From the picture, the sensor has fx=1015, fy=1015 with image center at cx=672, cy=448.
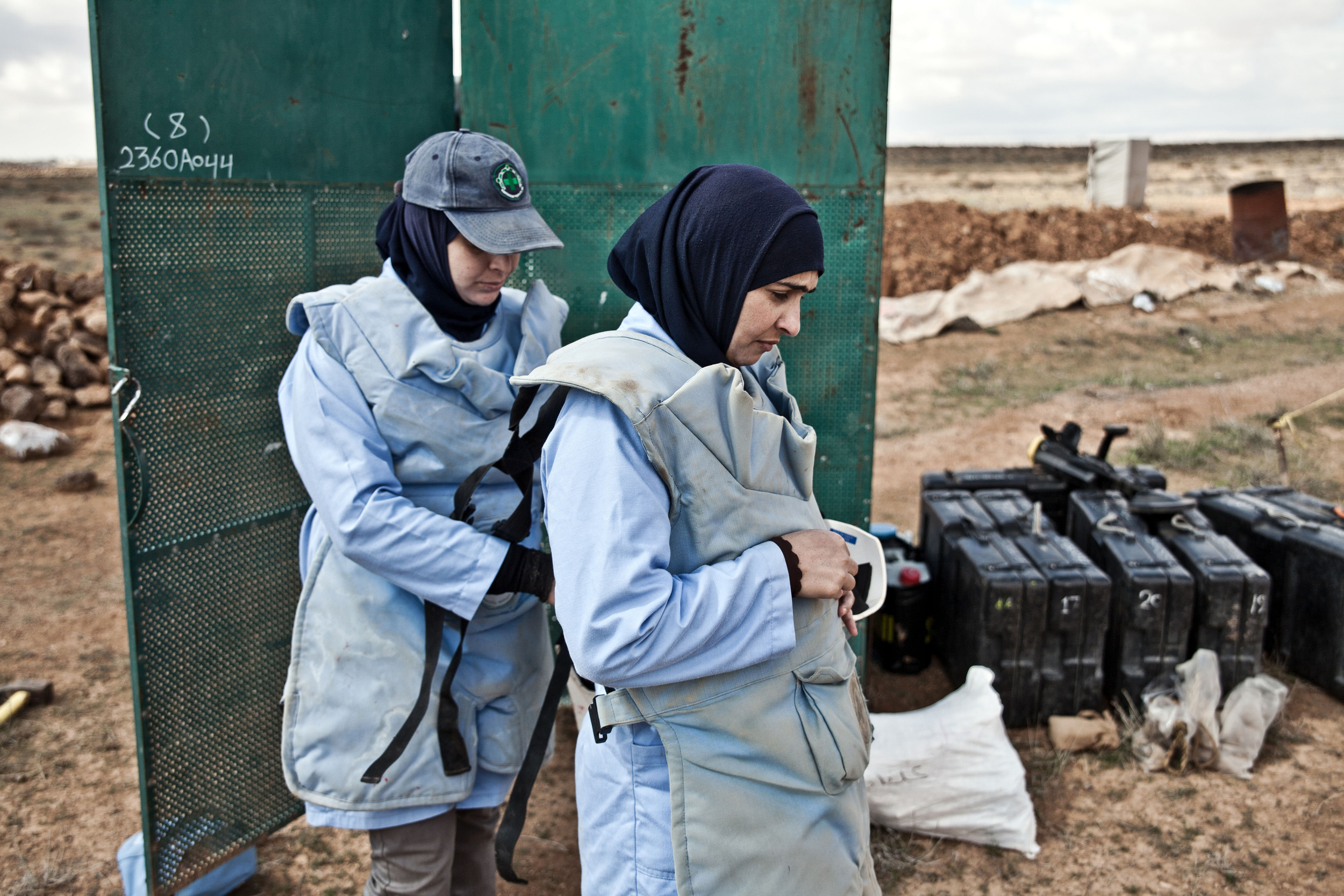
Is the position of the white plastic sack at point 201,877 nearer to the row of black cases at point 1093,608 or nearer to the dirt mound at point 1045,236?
the row of black cases at point 1093,608

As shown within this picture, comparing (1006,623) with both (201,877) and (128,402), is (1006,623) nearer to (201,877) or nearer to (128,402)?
(201,877)

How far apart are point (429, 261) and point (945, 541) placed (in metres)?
3.25

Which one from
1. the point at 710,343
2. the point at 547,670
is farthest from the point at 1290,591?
the point at 710,343

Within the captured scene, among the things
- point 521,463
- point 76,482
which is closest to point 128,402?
point 521,463

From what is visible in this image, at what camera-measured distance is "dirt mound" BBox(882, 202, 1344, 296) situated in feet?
60.3

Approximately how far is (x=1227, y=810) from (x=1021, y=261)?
15.3m

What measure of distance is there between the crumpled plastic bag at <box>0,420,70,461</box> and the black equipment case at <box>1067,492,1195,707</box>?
8515mm

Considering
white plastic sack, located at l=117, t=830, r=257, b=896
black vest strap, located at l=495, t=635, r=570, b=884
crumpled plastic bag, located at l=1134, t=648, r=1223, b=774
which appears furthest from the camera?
crumpled plastic bag, located at l=1134, t=648, r=1223, b=774

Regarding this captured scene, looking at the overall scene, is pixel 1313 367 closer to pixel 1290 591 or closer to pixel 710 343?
pixel 1290 591

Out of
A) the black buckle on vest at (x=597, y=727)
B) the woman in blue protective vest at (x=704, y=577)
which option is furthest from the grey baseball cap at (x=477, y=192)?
the black buckle on vest at (x=597, y=727)

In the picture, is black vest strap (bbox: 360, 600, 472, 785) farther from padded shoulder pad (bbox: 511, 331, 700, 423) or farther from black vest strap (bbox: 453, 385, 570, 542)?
padded shoulder pad (bbox: 511, 331, 700, 423)

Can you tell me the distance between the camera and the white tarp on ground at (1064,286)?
14.1 metres

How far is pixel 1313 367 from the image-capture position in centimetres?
1252

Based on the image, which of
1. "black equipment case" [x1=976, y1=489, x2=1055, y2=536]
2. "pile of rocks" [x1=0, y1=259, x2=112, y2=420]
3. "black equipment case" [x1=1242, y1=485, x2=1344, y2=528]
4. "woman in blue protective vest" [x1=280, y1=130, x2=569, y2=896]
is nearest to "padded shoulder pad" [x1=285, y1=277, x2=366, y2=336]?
"woman in blue protective vest" [x1=280, y1=130, x2=569, y2=896]
